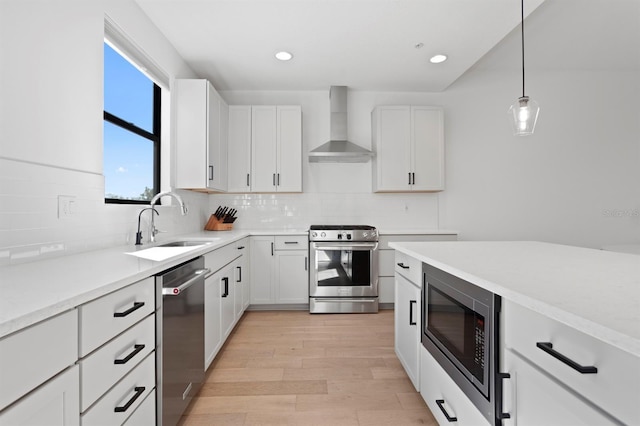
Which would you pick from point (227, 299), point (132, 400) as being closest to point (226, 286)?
point (227, 299)

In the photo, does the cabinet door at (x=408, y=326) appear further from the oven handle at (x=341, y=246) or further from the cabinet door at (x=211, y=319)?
the cabinet door at (x=211, y=319)

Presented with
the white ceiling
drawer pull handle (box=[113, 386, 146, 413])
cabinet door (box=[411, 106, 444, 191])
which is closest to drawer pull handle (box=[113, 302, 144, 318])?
drawer pull handle (box=[113, 386, 146, 413])

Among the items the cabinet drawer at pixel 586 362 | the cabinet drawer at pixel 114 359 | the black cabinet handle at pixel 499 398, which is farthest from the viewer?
the black cabinet handle at pixel 499 398

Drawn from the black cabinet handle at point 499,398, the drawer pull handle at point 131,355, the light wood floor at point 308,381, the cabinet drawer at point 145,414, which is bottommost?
the light wood floor at point 308,381

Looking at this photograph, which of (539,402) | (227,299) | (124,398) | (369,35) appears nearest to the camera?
(539,402)

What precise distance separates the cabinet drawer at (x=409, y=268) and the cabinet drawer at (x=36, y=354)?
1576 mm

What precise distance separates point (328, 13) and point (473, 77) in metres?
2.68

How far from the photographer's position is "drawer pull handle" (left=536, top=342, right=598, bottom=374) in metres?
0.67

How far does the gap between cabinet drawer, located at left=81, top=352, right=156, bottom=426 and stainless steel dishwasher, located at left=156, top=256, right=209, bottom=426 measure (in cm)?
8

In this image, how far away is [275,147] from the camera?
3697 millimetres

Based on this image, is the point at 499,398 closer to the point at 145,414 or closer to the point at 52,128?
the point at 145,414

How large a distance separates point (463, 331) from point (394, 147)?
2821mm

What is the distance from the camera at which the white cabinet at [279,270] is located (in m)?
3.43

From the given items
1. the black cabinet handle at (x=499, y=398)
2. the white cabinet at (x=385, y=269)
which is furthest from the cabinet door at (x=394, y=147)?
the black cabinet handle at (x=499, y=398)
